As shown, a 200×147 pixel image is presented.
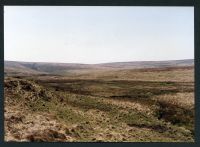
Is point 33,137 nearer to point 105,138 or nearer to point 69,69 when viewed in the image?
point 105,138

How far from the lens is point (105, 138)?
834 centimetres

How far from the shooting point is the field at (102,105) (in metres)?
8.34

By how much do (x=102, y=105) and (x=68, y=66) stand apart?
1126 millimetres

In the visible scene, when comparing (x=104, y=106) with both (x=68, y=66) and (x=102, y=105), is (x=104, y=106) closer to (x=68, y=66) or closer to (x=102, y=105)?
(x=102, y=105)

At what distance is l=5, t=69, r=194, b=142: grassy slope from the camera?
835 cm

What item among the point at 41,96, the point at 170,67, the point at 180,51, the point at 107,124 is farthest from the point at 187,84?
the point at 41,96

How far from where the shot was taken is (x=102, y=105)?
9367mm

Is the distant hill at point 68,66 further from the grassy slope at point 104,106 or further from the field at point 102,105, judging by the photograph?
the grassy slope at point 104,106

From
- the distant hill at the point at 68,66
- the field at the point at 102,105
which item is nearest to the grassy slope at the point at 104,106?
the field at the point at 102,105

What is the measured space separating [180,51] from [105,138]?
216cm

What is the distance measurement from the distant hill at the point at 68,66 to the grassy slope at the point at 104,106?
0.33 meters

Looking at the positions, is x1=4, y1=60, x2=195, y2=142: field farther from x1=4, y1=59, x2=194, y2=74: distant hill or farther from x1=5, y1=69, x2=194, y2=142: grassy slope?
x1=4, y1=59, x2=194, y2=74: distant hill

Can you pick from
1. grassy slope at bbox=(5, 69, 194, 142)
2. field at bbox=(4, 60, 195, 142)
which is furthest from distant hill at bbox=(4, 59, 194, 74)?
grassy slope at bbox=(5, 69, 194, 142)

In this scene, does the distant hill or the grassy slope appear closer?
the grassy slope
